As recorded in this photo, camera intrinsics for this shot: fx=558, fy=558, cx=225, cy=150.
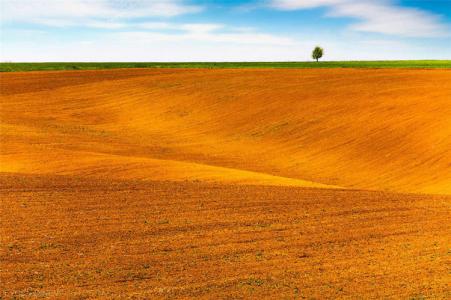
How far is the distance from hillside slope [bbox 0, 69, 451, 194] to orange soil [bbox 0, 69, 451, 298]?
16 cm

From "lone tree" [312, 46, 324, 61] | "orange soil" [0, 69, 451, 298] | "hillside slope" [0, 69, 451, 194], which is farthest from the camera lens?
"lone tree" [312, 46, 324, 61]

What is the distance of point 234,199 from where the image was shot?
62.0ft

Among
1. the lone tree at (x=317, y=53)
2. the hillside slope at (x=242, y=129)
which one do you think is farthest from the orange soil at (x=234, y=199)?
the lone tree at (x=317, y=53)

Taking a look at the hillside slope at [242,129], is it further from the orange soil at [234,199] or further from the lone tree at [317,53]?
the lone tree at [317,53]

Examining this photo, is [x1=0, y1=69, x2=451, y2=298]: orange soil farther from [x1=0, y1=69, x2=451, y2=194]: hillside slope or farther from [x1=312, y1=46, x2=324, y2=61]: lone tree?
[x1=312, y1=46, x2=324, y2=61]: lone tree

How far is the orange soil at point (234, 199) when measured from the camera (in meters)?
12.0

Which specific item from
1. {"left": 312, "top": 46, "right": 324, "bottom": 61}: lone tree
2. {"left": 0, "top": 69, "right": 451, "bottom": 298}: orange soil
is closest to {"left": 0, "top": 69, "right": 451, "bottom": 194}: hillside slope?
{"left": 0, "top": 69, "right": 451, "bottom": 298}: orange soil

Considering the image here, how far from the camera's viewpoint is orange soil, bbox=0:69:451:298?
473 inches

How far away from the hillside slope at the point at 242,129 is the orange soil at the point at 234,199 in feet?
0.53

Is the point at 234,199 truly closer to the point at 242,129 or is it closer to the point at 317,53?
the point at 242,129

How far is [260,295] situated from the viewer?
11.1 meters

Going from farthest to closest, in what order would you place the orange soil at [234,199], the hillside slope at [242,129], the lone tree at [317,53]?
the lone tree at [317,53] → the hillside slope at [242,129] → the orange soil at [234,199]

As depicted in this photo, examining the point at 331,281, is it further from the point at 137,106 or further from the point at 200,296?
the point at 137,106

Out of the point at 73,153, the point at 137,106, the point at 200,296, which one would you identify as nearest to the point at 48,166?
the point at 73,153
